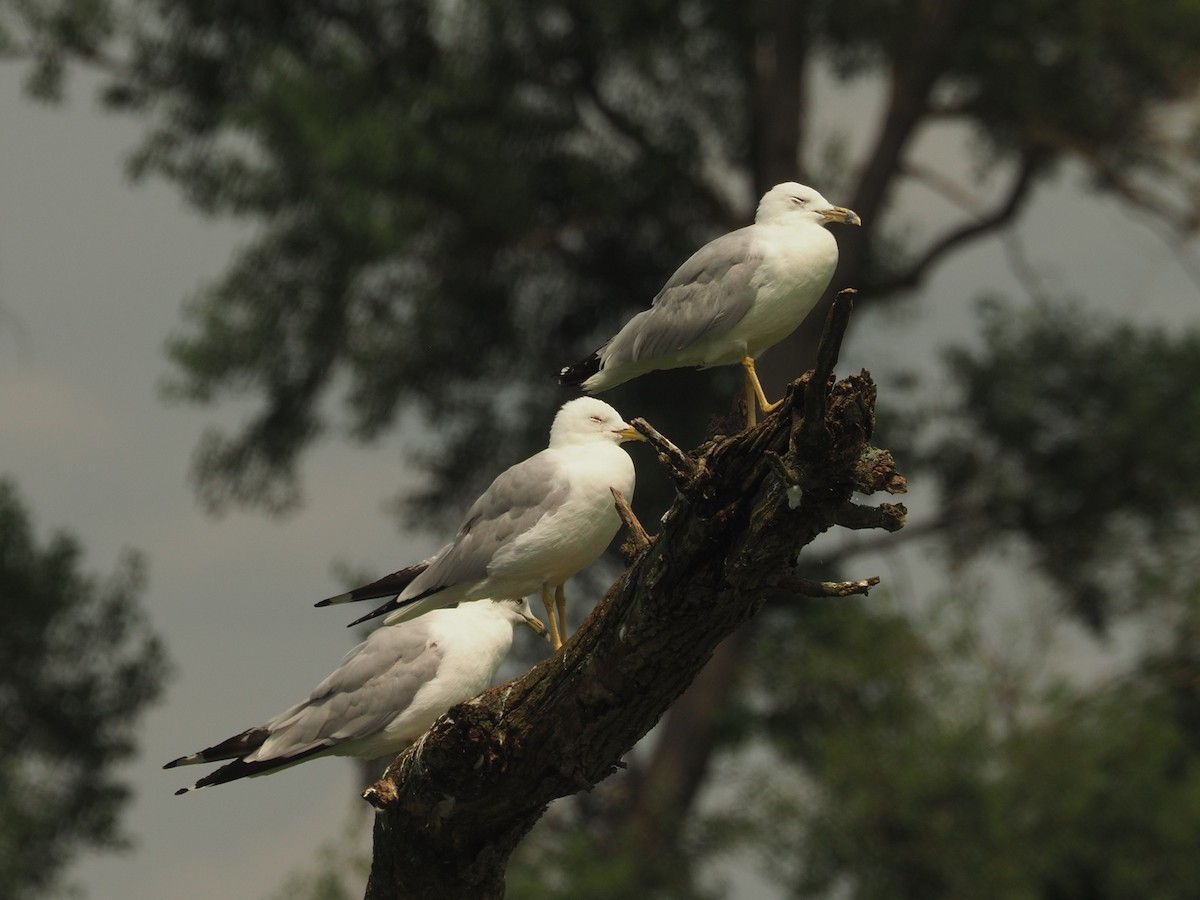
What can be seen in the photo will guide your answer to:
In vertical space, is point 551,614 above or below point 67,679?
below

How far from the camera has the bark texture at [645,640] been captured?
4602 millimetres

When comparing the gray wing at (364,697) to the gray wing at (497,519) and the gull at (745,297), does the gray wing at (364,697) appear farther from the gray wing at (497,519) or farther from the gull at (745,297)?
the gull at (745,297)

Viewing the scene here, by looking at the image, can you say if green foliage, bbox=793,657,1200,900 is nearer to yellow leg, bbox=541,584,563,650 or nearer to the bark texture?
yellow leg, bbox=541,584,563,650

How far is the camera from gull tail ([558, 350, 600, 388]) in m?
6.67

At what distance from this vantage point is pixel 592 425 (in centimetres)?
644

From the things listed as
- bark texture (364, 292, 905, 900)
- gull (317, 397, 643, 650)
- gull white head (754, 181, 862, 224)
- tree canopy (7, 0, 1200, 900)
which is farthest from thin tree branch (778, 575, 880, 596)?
tree canopy (7, 0, 1200, 900)

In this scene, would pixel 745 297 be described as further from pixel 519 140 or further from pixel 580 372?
pixel 519 140

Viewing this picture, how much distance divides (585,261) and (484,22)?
220 cm

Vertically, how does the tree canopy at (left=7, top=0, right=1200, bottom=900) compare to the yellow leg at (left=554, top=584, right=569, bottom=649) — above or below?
above

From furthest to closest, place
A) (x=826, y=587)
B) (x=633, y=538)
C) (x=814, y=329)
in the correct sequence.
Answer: (x=814, y=329) → (x=633, y=538) → (x=826, y=587)

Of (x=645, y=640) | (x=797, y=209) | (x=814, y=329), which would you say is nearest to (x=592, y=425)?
(x=797, y=209)

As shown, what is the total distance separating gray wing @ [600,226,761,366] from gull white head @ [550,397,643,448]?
17 cm

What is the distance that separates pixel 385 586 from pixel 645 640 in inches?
73.3

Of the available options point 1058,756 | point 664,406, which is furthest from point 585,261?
point 1058,756
